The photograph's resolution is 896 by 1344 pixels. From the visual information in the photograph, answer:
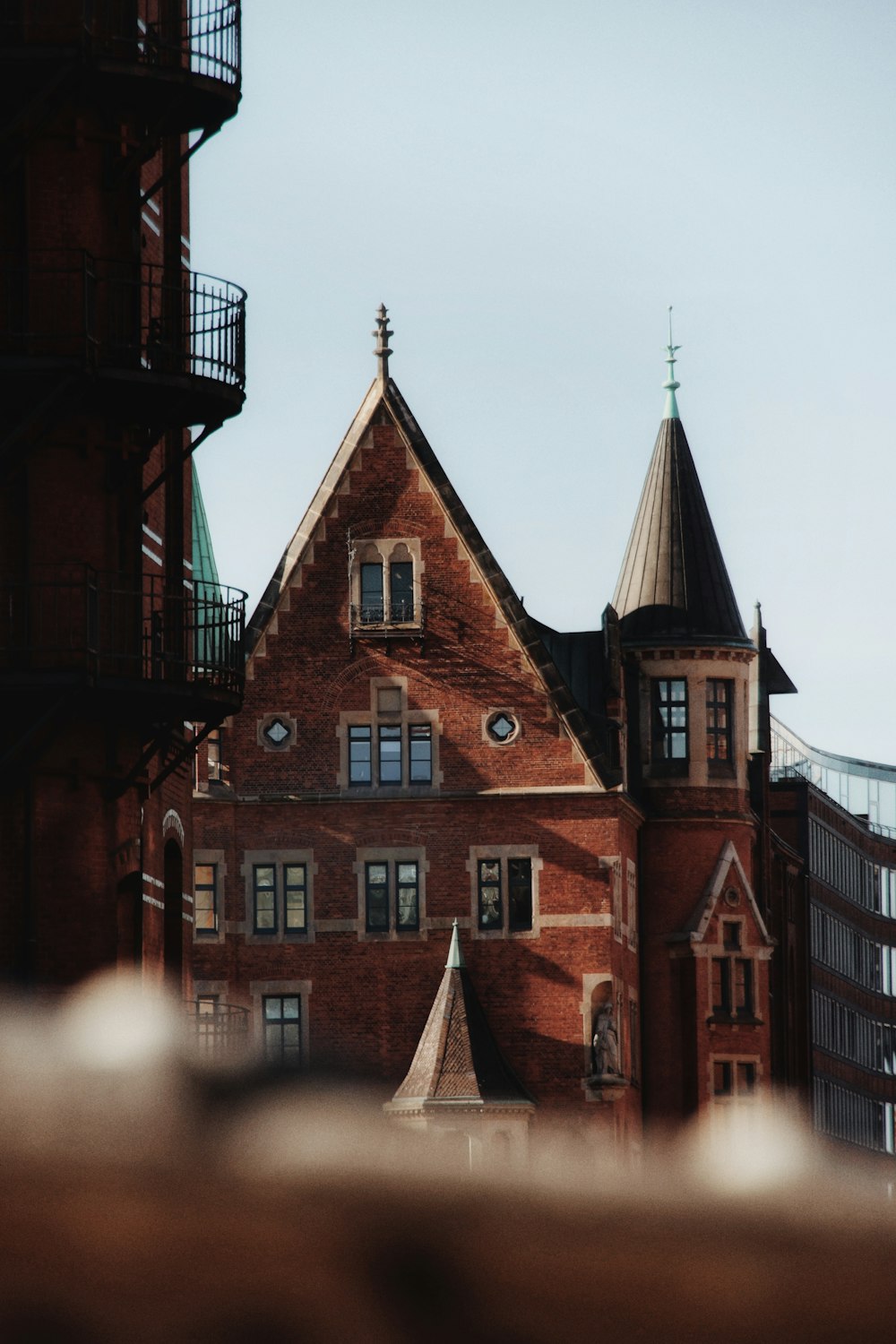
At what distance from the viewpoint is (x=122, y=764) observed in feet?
117

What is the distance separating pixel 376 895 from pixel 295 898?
1858mm

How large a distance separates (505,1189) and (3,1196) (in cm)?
272

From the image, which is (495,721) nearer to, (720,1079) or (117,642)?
(720,1079)

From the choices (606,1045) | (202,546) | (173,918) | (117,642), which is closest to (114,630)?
(117,642)

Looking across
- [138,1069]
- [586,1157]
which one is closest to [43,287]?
[138,1069]

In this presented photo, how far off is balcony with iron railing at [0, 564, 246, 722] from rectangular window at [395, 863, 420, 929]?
30373 millimetres

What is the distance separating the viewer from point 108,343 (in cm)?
3484

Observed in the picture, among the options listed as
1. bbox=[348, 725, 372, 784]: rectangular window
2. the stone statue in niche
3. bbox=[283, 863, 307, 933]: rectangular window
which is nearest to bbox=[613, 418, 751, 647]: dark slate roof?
bbox=[348, 725, 372, 784]: rectangular window

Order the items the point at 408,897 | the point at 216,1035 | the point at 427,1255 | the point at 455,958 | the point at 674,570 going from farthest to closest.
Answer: the point at 674,570, the point at 408,897, the point at 455,958, the point at 216,1035, the point at 427,1255

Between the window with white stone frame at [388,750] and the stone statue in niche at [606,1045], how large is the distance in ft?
22.1

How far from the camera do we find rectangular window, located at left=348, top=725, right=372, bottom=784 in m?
67.8

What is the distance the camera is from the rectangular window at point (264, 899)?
220 ft

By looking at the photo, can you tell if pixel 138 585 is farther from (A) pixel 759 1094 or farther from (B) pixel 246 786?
(A) pixel 759 1094

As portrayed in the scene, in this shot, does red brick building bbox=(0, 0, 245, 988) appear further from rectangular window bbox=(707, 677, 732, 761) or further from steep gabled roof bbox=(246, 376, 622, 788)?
rectangular window bbox=(707, 677, 732, 761)
